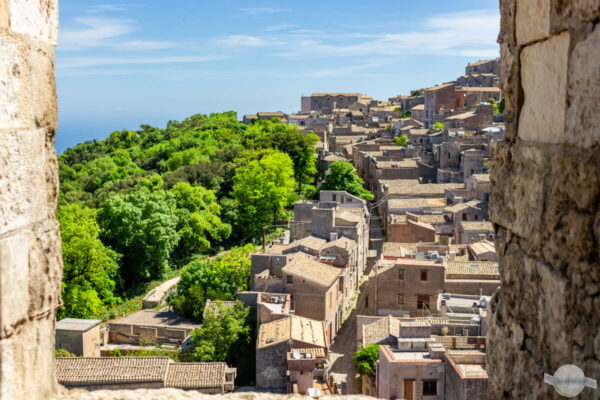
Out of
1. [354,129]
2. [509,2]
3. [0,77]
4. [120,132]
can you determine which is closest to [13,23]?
[0,77]

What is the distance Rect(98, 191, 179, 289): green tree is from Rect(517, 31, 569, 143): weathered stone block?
1164 inches

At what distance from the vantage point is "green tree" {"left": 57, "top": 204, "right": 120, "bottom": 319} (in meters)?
25.0

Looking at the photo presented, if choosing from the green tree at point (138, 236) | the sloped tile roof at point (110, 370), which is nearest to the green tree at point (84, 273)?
the green tree at point (138, 236)

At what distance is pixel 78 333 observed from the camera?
20.0 m

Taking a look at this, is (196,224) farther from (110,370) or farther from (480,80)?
(480,80)

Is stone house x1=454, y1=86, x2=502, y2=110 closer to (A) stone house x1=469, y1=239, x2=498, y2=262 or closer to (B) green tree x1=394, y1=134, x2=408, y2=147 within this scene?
(B) green tree x1=394, y1=134, x2=408, y2=147

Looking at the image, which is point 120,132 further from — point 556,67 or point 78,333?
point 556,67

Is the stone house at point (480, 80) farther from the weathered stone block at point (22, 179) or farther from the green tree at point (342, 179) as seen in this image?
the weathered stone block at point (22, 179)

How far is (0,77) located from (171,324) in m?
23.0

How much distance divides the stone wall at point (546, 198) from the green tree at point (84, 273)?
937 inches

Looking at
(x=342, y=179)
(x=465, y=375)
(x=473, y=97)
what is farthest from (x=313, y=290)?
(x=473, y=97)

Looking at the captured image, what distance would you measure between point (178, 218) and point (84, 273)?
8.69m

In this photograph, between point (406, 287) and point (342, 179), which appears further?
point (342, 179)

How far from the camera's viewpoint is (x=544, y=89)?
2537mm
